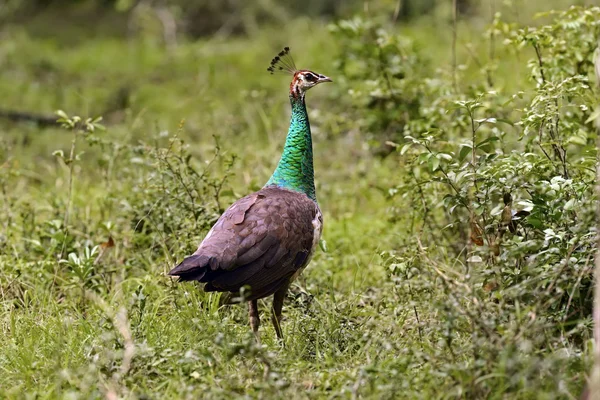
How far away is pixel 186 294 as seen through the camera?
13.6 ft

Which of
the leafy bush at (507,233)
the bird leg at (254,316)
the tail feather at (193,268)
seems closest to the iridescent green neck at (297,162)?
the leafy bush at (507,233)

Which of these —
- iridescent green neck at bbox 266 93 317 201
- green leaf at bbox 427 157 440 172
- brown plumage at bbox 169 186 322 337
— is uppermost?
green leaf at bbox 427 157 440 172

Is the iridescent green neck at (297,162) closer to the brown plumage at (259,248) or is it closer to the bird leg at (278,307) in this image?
the brown plumage at (259,248)

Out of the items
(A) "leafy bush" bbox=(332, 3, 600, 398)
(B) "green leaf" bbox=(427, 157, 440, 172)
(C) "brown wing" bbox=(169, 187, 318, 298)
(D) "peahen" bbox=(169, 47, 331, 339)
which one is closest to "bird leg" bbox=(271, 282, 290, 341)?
(D) "peahen" bbox=(169, 47, 331, 339)

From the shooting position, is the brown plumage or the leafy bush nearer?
the leafy bush

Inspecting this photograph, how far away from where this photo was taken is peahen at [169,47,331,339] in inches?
148

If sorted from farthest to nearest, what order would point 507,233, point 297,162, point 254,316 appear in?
point 297,162, point 254,316, point 507,233

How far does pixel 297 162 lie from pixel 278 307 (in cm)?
80

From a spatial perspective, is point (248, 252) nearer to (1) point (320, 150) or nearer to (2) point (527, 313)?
(2) point (527, 313)

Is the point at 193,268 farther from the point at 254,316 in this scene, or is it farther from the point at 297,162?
the point at 297,162

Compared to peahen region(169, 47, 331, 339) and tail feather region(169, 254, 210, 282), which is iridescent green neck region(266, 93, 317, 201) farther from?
tail feather region(169, 254, 210, 282)

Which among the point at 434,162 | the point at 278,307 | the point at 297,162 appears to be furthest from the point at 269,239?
the point at 434,162

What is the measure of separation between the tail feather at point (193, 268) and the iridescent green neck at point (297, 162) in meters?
0.93

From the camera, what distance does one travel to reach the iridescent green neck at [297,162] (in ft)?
14.7
